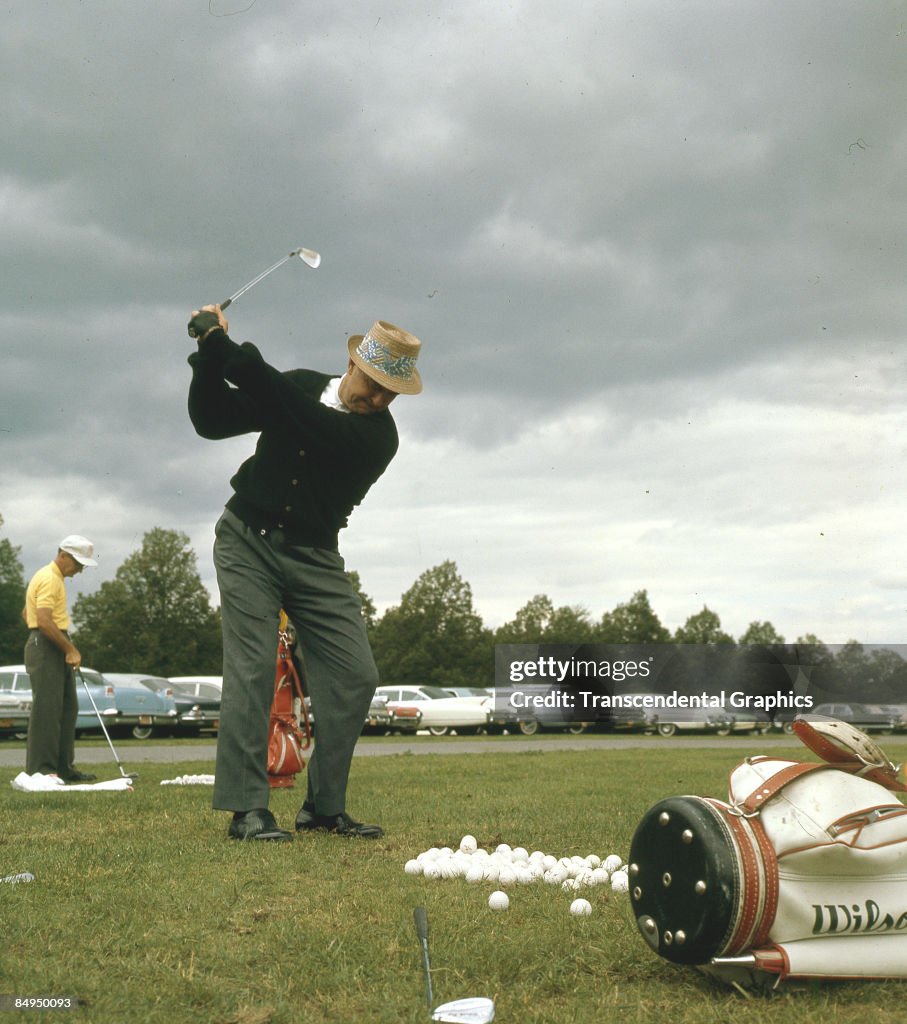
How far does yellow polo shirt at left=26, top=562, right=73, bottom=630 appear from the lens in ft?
28.3

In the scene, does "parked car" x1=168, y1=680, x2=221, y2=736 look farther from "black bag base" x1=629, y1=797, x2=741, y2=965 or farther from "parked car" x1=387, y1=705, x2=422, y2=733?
"black bag base" x1=629, y1=797, x2=741, y2=965

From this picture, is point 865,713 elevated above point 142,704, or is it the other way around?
point 142,704

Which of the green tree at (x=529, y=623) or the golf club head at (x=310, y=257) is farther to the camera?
the green tree at (x=529, y=623)

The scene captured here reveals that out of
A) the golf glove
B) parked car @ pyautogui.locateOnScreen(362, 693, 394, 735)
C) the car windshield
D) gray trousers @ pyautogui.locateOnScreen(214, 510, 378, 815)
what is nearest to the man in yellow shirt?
gray trousers @ pyautogui.locateOnScreen(214, 510, 378, 815)

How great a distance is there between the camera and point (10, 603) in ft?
259

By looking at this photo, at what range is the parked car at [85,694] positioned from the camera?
2420 cm

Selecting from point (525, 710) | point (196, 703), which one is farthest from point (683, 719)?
point (196, 703)

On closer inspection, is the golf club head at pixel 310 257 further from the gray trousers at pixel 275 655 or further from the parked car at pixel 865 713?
the parked car at pixel 865 713

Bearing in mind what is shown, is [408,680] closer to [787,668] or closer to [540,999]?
[787,668]

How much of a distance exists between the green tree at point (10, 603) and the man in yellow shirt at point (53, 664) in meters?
71.2

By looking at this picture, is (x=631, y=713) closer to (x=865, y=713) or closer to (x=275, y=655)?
(x=865, y=713)

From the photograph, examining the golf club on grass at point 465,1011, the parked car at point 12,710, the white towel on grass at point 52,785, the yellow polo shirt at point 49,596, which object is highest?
the yellow polo shirt at point 49,596

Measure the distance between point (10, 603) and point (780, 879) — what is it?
82500 mm

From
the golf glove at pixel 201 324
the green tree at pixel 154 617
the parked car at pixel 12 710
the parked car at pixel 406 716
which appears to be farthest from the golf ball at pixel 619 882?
the green tree at pixel 154 617
